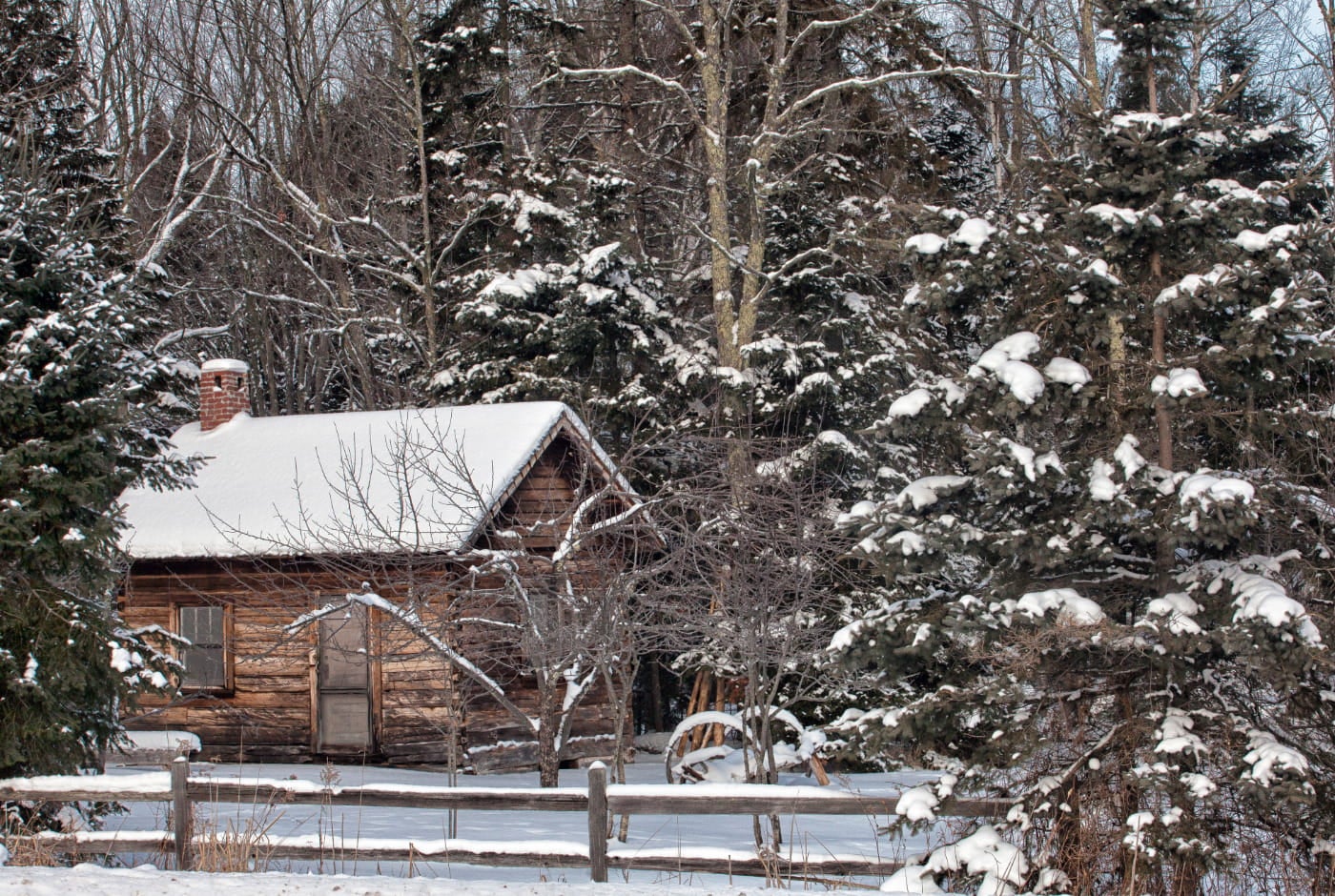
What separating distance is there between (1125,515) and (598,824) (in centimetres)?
387

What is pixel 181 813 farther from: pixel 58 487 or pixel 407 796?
pixel 58 487

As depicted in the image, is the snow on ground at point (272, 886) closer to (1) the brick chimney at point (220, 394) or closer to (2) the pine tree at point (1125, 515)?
(2) the pine tree at point (1125, 515)

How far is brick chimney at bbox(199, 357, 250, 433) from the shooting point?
1866 cm

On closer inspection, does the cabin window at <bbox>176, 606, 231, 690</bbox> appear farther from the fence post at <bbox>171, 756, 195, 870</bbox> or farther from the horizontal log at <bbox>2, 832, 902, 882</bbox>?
the horizontal log at <bbox>2, 832, 902, 882</bbox>

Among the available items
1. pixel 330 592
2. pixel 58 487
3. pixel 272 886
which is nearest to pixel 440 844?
pixel 272 886

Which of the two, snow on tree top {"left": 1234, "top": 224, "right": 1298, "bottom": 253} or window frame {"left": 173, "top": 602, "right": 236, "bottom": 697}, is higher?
snow on tree top {"left": 1234, "top": 224, "right": 1298, "bottom": 253}

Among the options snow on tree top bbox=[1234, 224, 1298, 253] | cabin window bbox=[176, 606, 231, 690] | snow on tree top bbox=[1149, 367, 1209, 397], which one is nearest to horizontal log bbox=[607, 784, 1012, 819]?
snow on tree top bbox=[1149, 367, 1209, 397]

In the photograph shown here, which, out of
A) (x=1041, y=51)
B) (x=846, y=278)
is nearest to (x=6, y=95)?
(x=846, y=278)

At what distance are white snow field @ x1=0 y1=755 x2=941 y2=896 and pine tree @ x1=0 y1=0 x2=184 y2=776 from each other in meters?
1.13

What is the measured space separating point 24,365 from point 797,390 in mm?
10837

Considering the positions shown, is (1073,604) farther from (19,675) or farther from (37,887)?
(19,675)

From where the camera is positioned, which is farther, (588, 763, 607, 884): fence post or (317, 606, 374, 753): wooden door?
(317, 606, 374, 753): wooden door

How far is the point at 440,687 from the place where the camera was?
1516cm

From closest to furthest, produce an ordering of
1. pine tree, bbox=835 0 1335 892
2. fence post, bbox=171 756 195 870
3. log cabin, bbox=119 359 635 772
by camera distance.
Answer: pine tree, bbox=835 0 1335 892
fence post, bbox=171 756 195 870
log cabin, bbox=119 359 635 772
